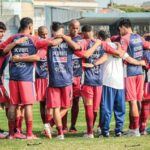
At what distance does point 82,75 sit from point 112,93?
2.62 feet

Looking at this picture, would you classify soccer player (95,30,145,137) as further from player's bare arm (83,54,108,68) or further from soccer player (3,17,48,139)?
soccer player (3,17,48,139)

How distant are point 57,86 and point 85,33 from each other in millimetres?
1182

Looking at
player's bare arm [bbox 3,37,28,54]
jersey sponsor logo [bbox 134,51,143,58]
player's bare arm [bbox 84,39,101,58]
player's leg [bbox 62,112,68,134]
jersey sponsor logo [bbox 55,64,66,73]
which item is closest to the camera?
player's bare arm [bbox 3,37,28,54]

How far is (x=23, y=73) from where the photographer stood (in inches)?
417

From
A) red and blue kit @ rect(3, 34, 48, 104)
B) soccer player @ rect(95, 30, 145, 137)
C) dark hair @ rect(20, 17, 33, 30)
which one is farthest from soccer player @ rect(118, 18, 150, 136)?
dark hair @ rect(20, 17, 33, 30)

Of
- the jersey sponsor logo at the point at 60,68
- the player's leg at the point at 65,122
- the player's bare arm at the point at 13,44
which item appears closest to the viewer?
the player's bare arm at the point at 13,44

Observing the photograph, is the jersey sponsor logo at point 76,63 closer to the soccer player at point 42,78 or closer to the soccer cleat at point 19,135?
the soccer player at point 42,78

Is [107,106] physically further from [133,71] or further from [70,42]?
[70,42]

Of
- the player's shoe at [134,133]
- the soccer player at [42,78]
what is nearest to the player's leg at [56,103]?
the player's shoe at [134,133]

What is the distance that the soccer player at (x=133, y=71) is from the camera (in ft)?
36.7

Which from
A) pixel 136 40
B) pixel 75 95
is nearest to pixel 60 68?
pixel 136 40

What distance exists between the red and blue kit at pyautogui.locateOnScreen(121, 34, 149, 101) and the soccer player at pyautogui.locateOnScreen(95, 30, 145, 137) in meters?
0.12

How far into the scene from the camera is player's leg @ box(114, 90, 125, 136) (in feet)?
36.7

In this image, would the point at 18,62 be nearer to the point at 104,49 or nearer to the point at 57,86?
the point at 57,86
